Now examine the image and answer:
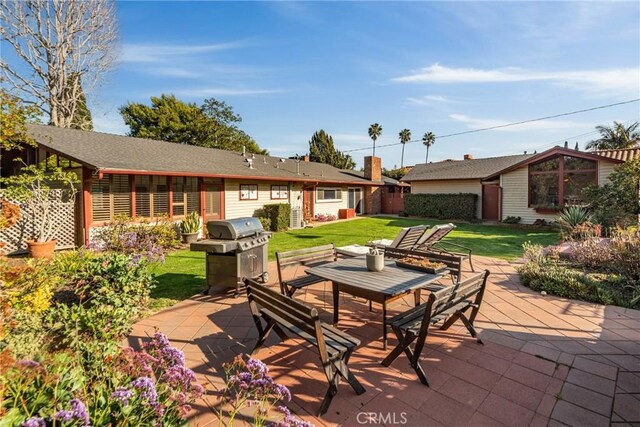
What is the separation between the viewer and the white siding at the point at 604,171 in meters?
13.8

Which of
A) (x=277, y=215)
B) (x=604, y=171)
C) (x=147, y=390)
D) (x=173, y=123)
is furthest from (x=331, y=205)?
(x=147, y=390)

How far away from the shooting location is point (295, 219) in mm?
15828

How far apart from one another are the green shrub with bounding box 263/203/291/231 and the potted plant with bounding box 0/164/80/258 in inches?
284

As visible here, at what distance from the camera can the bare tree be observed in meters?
16.9

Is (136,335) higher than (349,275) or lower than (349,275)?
lower

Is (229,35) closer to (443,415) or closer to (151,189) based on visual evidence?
(151,189)

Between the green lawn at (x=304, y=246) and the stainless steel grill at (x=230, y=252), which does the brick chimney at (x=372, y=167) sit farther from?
the stainless steel grill at (x=230, y=252)

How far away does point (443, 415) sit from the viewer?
2453mm

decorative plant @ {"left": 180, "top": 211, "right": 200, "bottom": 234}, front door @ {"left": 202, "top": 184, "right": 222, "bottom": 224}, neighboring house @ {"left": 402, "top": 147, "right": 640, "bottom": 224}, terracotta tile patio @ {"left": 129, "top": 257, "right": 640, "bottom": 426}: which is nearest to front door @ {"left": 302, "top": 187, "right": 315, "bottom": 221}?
→ front door @ {"left": 202, "top": 184, "right": 222, "bottom": 224}

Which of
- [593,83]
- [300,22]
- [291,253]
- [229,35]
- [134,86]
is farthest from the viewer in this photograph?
[134,86]

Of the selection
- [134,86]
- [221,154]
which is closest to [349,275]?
[221,154]

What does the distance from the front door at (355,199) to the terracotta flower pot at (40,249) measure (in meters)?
16.7

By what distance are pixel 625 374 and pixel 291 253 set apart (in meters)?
4.12
